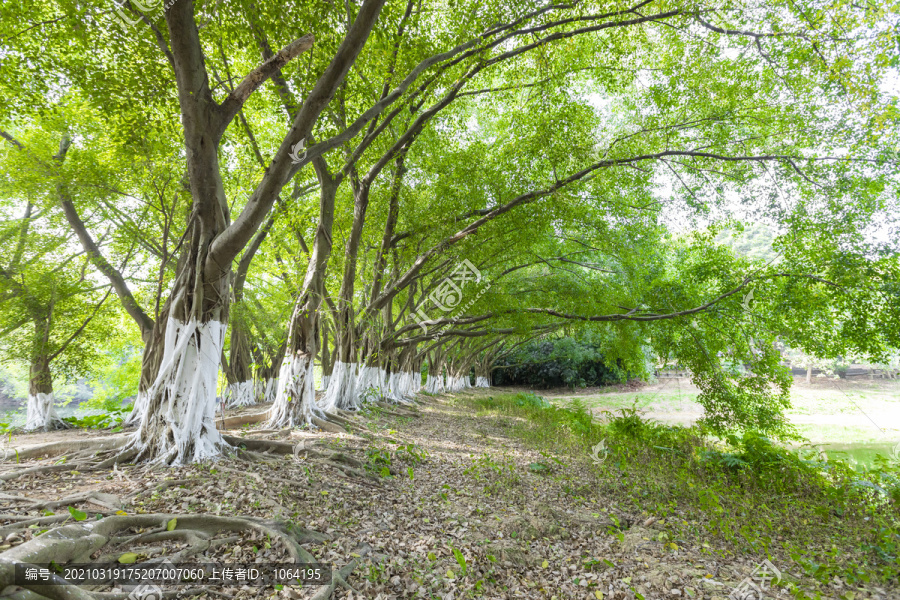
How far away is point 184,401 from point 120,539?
2.43 m

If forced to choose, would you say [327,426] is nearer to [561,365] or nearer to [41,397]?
[41,397]

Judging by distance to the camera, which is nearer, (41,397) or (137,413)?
(137,413)

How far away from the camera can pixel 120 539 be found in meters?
2.78

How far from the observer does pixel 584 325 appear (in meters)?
12.1

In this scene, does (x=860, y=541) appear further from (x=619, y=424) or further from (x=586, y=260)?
(x=586, y=260)


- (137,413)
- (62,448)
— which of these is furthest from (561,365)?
(62,448)

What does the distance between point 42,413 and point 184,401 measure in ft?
24.1

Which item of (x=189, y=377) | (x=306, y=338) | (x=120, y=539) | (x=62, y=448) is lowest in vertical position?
(x=120, y=539)

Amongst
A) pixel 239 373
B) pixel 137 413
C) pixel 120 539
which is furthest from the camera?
pixel 239 373

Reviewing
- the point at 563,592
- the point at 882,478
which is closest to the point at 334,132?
the point at 563,592

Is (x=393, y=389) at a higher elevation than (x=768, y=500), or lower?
higher

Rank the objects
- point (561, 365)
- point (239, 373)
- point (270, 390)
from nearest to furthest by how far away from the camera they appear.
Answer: point (239, 373) < point (270, 390) < point (561, 365)
